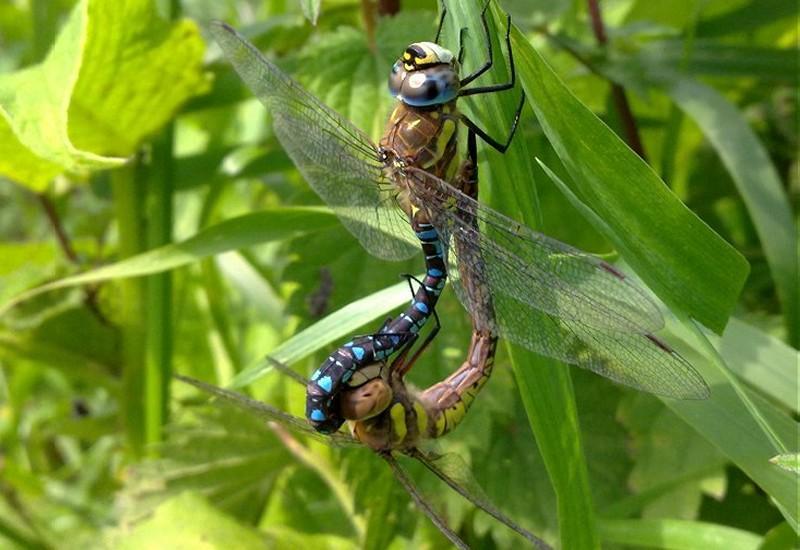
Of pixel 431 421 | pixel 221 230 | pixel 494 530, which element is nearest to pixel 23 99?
pixel 221 230

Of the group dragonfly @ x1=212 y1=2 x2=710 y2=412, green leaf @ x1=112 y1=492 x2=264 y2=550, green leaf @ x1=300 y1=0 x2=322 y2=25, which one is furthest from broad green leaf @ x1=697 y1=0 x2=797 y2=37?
green leaf @ x1=112 y1=492 x2=264 y2=550

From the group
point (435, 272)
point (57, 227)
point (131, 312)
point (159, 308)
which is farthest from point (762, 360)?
point (57, 227)

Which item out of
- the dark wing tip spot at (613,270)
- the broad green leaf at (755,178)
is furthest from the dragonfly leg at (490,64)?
the broad green leaf at (755,178)

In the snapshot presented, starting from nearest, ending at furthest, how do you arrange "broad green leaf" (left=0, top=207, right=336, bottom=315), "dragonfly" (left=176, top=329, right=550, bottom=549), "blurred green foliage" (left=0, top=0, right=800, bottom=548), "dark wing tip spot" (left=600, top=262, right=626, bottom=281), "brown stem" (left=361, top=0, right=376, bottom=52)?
"dark wing tip spot" (left=600, top=262, right=626, bottom=281), "blurred green foliage" (left=0, top=0, right=800, bottom=548), "dragonfly" (left=176, top=329, right=550, bottom=549), "broad green leaf" (left=0, top=207, right=336, bottom=315), "brown stem" (left=361, top=0, right=376, bottom=52)

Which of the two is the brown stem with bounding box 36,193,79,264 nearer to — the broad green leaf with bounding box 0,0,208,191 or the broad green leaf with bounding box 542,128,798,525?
the broad green leaf with bounding box 0,0,208,191

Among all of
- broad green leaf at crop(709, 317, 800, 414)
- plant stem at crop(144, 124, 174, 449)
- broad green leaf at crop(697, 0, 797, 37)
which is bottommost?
plant stem at crop(144, 124, 174, 449)

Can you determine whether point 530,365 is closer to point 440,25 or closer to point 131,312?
point 440,25

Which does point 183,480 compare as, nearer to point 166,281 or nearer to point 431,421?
point 166,281

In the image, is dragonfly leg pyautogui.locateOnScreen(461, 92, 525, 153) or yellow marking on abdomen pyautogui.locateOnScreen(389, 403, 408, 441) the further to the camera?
yellow marking on abdomen pyautogui.locateOnScreen(389, 403, 408, 441)
